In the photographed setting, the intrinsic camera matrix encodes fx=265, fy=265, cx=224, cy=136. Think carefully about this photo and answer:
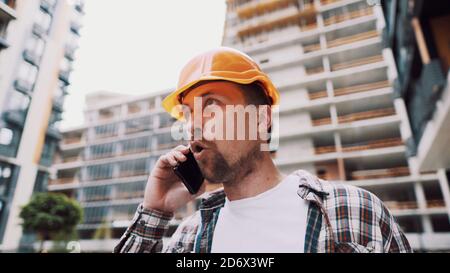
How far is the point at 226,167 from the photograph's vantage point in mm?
988

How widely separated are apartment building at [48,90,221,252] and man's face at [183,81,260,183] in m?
23.6

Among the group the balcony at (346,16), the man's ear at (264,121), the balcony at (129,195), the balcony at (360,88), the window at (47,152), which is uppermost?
the balcony at (346,16)

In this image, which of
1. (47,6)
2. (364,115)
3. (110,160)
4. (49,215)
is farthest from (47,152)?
(364,115)

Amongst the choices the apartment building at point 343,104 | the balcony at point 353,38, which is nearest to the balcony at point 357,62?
the apartment building at point 343,104

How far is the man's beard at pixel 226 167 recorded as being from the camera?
0.98 meters

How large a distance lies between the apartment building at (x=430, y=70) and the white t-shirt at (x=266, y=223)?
443cm

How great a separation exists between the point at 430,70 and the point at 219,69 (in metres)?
5.13

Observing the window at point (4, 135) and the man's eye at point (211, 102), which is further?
the window at point (4, 135)

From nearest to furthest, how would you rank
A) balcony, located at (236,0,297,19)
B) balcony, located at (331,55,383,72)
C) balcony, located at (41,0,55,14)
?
balcony, located at (41,0,55,14)
balcony, located at (331,55,383,72)
balcony, located at (236,0,297,19)

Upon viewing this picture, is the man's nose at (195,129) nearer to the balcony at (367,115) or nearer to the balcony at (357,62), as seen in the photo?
the balcony at (367,115)

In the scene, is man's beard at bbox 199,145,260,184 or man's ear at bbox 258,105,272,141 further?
man's ear at bbox 258,105,272,141

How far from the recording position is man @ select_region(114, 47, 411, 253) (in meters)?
0.90

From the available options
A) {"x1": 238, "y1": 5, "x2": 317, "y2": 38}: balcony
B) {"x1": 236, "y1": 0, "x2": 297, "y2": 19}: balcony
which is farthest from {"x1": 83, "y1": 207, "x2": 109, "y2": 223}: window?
{"x1": 236, "y1": 0, "x2": 297, "y2": 19}: balcony

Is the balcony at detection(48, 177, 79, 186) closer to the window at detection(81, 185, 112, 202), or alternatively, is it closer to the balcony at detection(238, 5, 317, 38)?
the window at detection(81, 185, 112, 202)
